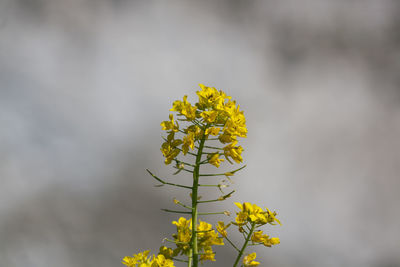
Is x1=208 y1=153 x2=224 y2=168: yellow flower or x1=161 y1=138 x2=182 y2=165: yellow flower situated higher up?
x1=161 y1=138 x2=182 y2=165: yellow flower

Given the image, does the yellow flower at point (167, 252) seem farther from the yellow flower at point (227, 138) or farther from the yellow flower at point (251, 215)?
the yellow flower at point (227, 138)

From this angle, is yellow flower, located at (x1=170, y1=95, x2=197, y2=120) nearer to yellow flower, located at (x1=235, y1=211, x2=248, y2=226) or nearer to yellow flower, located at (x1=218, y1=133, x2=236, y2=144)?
yellow flower, located at (x1=218, y1=133, x2=236, y2=144)

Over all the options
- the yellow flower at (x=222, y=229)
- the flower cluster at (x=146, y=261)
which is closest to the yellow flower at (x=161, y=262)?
the flower cluster at (x=146, y=261)

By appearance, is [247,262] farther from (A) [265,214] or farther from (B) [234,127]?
(B) [234,127]

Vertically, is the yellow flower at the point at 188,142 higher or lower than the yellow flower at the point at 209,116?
lower

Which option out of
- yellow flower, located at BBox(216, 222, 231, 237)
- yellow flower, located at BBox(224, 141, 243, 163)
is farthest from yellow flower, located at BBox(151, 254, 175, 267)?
yellow flower, located at BBox(224, 141, 243, 163)

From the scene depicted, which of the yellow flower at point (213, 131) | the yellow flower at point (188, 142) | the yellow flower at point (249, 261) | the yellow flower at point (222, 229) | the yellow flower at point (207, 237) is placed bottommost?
the yellow flower at point (249, 261)

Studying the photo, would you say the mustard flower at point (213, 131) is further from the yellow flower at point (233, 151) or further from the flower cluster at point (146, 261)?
the flower cluster at point (146, 261)

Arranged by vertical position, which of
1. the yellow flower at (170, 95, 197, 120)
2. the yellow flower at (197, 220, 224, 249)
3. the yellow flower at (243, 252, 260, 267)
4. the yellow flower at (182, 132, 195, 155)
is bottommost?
the yellow flower at (243, 252, 260, 267)

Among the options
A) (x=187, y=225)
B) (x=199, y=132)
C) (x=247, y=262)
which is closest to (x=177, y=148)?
(x=199, y=132)
